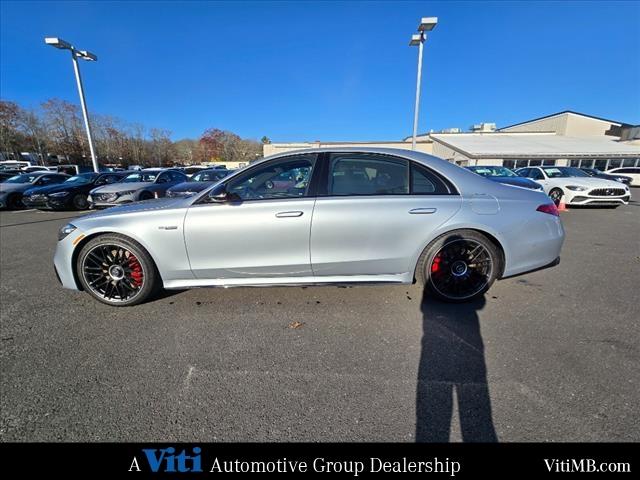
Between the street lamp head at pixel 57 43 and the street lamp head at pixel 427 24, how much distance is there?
17.8m

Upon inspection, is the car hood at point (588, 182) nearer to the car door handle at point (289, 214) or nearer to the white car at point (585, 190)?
the white car at point (585, 190)

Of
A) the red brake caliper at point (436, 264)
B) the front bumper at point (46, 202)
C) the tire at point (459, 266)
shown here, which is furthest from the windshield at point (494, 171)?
the front bumper at point (46, 202)

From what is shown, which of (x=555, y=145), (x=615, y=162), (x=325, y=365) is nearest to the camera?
(x=325, y=365)

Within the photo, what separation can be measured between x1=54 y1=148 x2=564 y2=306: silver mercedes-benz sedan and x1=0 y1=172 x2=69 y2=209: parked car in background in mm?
12459

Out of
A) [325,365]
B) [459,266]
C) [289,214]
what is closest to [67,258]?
[289,214]

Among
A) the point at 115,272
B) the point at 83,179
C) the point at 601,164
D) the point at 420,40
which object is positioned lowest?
the point at 115,272

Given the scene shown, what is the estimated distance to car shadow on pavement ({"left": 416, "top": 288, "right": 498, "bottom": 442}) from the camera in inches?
63.0

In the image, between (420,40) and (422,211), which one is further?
(420,40)

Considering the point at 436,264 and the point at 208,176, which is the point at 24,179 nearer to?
the point at 208,176

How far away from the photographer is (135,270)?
2930mm

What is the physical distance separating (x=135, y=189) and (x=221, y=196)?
8.85 metres

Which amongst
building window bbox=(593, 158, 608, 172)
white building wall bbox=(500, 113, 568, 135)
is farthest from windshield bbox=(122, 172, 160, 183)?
white building wall bbox=(500, 113, 568, 135)
